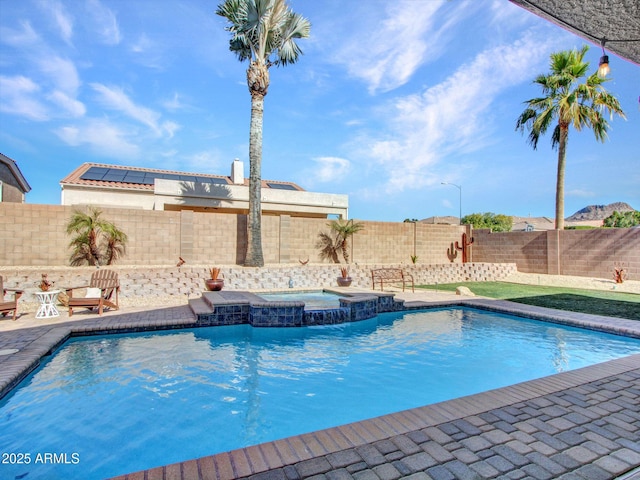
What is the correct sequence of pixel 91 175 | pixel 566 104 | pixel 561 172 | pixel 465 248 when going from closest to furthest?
pixel 566 104 < pixel 561 172 < pixel 91 175 < pixel 465 248

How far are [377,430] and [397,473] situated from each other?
23.1 inches

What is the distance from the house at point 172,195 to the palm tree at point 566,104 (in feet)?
36.2

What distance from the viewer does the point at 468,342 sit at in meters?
7.48

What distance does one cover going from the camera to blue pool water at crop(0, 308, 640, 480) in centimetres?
371

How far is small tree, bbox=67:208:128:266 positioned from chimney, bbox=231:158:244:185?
428 inches

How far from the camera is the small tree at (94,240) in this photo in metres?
12.0

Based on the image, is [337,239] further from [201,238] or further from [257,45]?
[257,45]

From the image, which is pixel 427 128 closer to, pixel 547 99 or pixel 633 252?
pixel 547 99

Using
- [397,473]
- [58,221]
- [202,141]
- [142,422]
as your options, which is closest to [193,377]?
[142,422]

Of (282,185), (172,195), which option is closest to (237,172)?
(282,185)

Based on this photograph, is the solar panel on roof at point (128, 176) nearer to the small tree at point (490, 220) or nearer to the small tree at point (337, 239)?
the small tree at point (337, 239)

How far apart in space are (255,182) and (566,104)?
15156mm

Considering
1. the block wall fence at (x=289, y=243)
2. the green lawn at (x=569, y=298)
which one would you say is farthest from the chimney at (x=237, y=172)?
the green lawn at (x=569, y=298)

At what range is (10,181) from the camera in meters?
19.5
